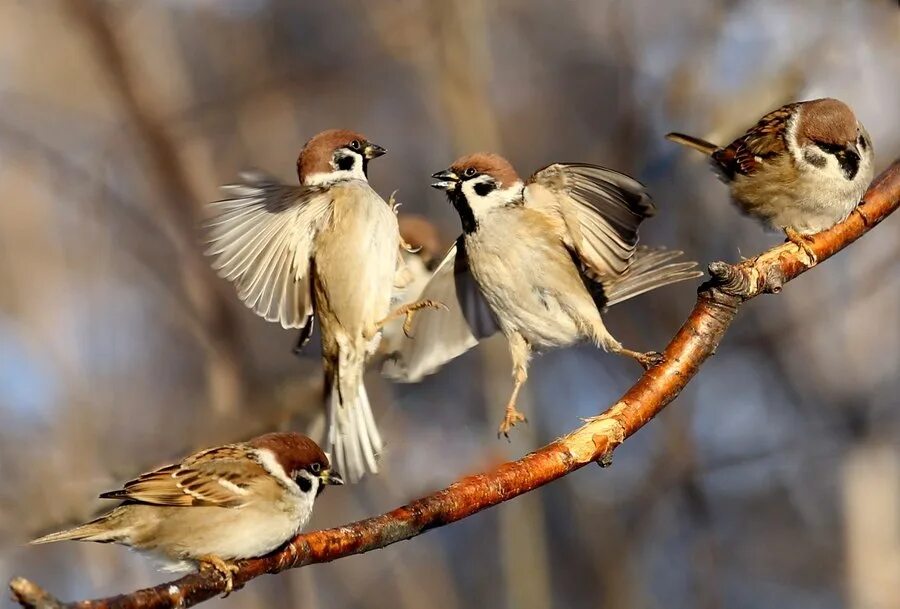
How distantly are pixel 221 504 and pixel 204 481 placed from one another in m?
0.11

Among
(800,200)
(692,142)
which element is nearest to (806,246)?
(800,200)

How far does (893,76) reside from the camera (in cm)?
564

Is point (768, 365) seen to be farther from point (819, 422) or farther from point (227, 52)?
point (227, 52)

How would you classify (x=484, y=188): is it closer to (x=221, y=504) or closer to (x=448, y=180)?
(x=448, y=180)

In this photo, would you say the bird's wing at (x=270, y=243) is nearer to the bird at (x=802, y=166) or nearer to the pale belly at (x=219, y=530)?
the pale belly at (x=219, y=530)

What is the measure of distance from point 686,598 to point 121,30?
4.70m

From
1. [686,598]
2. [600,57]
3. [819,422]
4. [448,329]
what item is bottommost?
[686,598]

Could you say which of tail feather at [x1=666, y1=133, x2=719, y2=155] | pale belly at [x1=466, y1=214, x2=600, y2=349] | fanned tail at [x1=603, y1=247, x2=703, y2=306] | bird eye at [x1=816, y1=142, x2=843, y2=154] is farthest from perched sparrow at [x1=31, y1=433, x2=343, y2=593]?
bird eye at [x1=816, y1=142, x2=843, y2=154]

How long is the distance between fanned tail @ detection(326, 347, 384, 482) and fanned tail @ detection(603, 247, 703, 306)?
0.97 m

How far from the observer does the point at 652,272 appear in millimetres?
3582

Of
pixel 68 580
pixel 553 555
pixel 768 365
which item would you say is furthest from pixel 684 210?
pixel 68 580

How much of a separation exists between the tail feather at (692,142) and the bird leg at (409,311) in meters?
1.27

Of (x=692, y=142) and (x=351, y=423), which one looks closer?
(x=351, y=423)

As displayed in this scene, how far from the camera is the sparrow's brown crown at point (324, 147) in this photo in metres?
3.54
